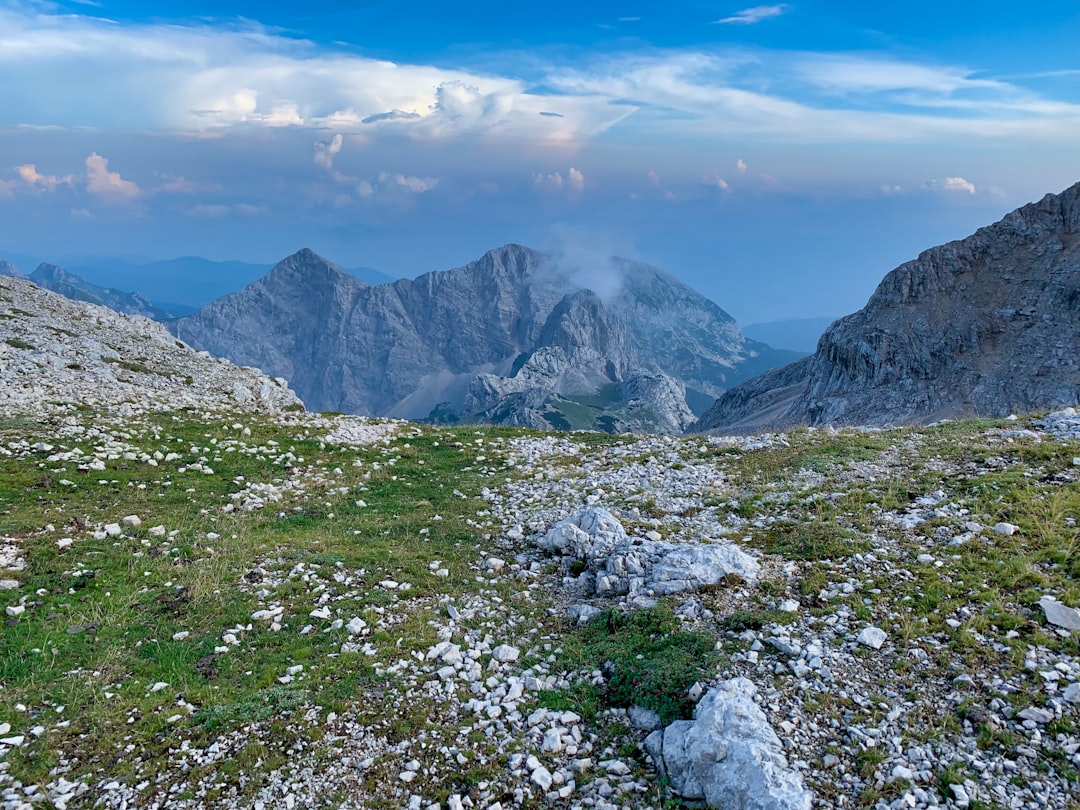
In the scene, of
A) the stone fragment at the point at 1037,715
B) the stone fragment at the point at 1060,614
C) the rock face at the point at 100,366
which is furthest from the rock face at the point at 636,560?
the rock face at the point at 100,366

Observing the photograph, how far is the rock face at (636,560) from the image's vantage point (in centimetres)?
1330

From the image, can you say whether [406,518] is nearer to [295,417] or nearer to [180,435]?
[180,435]

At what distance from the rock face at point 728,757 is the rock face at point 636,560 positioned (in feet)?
13.7

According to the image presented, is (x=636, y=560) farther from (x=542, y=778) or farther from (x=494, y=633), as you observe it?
(x=542, y=778)

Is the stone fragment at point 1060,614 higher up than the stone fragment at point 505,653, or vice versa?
the stone fragment at point 1060,614

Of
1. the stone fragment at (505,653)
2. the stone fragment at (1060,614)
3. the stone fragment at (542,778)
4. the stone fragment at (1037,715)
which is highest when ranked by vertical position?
the stone fragment at (1060,614)

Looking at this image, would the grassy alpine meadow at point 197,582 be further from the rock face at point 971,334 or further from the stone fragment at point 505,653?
the rock face at point 971,334

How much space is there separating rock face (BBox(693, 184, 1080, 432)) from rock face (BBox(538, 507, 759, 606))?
116480 mm

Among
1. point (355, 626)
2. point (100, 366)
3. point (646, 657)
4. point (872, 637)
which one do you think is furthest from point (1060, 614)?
point (100, 366)

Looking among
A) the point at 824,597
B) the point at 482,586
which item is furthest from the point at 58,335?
the point at 824,597

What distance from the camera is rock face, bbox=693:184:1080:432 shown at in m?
118

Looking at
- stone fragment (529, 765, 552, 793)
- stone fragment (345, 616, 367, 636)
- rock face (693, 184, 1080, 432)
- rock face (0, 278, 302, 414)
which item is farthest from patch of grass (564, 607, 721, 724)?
rock face (693, 184, 1080, 432)

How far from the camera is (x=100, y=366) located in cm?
3572

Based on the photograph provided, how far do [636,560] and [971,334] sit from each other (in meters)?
158
